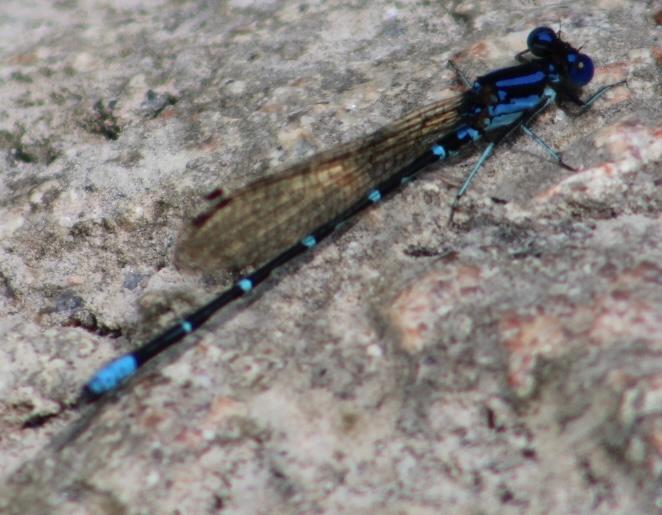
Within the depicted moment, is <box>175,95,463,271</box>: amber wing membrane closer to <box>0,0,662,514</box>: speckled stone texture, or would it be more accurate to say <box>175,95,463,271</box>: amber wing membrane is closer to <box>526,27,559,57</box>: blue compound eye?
<box>0,0,662,514</box>: speckled stone texture

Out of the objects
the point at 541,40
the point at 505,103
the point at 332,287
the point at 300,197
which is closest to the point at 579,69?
the point at 541,40

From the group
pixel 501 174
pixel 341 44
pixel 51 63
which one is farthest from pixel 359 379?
pixel 51 63

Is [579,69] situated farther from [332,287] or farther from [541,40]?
[332,287]

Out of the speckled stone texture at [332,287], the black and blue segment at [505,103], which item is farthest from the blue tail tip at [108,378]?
the black and blue segment at [505,103]

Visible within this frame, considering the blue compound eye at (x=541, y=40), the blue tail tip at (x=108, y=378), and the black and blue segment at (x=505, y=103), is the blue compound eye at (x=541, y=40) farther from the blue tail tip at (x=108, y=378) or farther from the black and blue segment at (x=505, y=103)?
the blue tail tip at (x=108, y=378)

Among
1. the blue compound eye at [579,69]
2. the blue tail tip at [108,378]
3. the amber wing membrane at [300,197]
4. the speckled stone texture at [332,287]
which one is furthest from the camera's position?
the blue compound eye at [579,69]

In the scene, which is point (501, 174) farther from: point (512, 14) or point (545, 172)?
point (512, 14)
